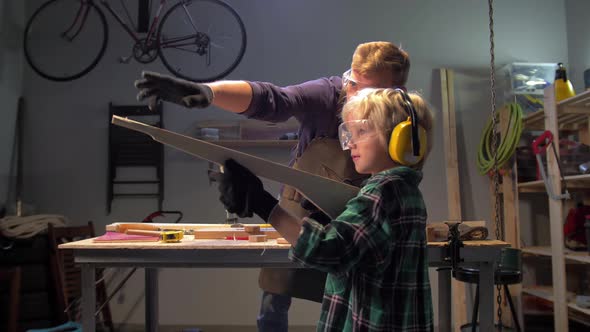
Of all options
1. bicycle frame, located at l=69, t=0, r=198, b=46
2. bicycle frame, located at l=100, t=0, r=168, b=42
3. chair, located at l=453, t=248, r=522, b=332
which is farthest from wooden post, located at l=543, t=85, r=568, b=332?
bicycle frame, located at l=100, t=0, r=168, b=42

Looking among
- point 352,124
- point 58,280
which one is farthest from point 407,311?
point 58,280

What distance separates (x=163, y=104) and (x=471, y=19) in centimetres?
330

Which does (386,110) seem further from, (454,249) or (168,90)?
(454,249)

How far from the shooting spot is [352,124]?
1238 mm

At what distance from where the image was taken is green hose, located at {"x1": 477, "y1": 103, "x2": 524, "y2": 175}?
391cm

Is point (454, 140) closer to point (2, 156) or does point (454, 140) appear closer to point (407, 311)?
point (407, 311)

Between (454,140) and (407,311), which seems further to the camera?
(454,140)

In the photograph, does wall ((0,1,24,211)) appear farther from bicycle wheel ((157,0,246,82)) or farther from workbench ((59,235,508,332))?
workbench ((59,235,508,332))

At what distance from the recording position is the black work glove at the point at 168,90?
122 centimetres

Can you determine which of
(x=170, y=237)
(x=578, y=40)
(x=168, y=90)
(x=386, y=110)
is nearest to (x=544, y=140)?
(x=578, y=40)

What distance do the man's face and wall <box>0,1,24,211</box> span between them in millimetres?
3793

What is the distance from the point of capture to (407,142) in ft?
3.80

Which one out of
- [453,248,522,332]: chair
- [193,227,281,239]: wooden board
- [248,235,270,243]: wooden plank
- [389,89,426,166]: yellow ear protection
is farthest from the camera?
[453,248,522,332]: chair

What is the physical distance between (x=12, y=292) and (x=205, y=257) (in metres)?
2.41
